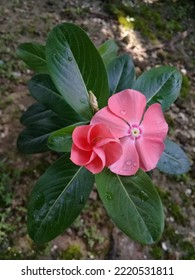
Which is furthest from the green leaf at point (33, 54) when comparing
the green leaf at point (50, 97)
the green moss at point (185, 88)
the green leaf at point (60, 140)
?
the green moss at point (185, 88)

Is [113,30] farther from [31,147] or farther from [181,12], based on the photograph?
[31,147]

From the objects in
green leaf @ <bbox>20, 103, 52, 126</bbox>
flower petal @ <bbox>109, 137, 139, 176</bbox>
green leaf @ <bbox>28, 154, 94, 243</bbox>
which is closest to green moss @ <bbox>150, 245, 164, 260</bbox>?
green leaf @ <bbox>28, 154, 94, 243</bbox>

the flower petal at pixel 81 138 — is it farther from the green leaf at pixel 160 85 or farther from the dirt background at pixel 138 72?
the dirt background at pixel 138 72

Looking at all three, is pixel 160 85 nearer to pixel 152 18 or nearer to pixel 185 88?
pixel 185 88

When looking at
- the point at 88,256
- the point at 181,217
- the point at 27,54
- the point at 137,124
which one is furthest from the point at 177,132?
the point at 137,124

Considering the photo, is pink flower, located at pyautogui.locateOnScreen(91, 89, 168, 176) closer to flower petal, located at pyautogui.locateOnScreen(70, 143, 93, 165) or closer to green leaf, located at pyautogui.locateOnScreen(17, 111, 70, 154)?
flower petal, located at pyautogui.locateOnScreen(70, 143, 93, 165)

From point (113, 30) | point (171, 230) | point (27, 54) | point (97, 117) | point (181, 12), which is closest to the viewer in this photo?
point (97, 117)
